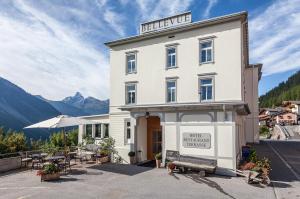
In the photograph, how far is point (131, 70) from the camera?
22.6 m

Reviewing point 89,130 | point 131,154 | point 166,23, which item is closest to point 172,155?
point 131,154

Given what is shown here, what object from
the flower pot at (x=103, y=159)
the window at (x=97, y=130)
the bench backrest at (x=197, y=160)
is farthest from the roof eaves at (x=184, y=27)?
the flower pot at (x=103, y=159)

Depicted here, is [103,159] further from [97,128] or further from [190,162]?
[190,162]

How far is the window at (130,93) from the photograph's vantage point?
2233 cm

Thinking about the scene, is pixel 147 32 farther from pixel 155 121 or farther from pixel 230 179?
pixel 230 179

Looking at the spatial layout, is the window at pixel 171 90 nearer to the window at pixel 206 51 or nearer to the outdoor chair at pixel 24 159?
the window at pixel 206 51

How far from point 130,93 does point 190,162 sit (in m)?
8.87

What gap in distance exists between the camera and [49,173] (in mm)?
13906

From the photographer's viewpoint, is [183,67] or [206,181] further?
[183,67]

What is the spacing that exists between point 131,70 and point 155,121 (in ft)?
16.1

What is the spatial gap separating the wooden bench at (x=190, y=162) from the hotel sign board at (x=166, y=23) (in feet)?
35.0

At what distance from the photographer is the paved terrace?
11430mm

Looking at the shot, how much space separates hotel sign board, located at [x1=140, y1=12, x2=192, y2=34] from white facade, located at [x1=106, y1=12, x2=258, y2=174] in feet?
4.69

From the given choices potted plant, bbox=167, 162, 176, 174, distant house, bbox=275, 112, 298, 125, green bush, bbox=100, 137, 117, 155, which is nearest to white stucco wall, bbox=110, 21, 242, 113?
green bush, bbox=100, 137, 117, 155
